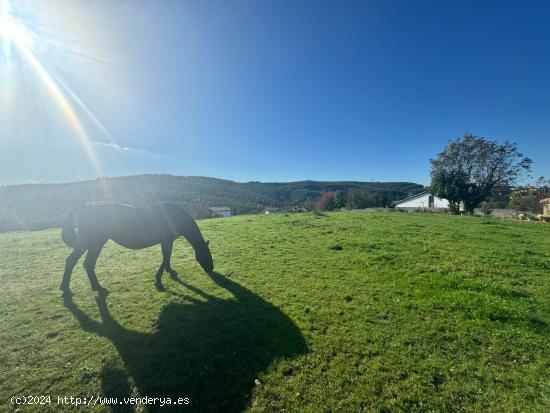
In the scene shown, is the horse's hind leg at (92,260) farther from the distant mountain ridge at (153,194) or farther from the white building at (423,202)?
the white building at (423,202)

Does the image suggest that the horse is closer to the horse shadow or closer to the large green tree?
the horse shadow

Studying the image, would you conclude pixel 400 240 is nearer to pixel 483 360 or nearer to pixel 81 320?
pixel 483 360

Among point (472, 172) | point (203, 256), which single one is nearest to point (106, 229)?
point (203, 256)

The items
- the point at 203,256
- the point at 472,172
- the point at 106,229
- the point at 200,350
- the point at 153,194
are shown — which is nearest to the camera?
the point at 200,350

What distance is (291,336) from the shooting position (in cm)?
489

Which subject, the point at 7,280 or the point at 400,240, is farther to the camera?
the point at 400,240

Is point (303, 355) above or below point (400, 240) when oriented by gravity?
below

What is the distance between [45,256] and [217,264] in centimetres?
776

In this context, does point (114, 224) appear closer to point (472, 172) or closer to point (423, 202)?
point (472, 172)

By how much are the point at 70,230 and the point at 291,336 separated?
6494 millimetres

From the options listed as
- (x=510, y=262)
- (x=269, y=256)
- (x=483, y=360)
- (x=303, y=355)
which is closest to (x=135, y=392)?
(x=303, y=355)

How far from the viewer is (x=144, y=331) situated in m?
4.98

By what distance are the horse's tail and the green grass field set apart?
144 cm

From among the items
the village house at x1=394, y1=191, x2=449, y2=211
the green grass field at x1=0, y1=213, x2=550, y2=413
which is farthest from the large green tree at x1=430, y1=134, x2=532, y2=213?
the green grass field at x1=0, y1=213, x2=550, y2=413
